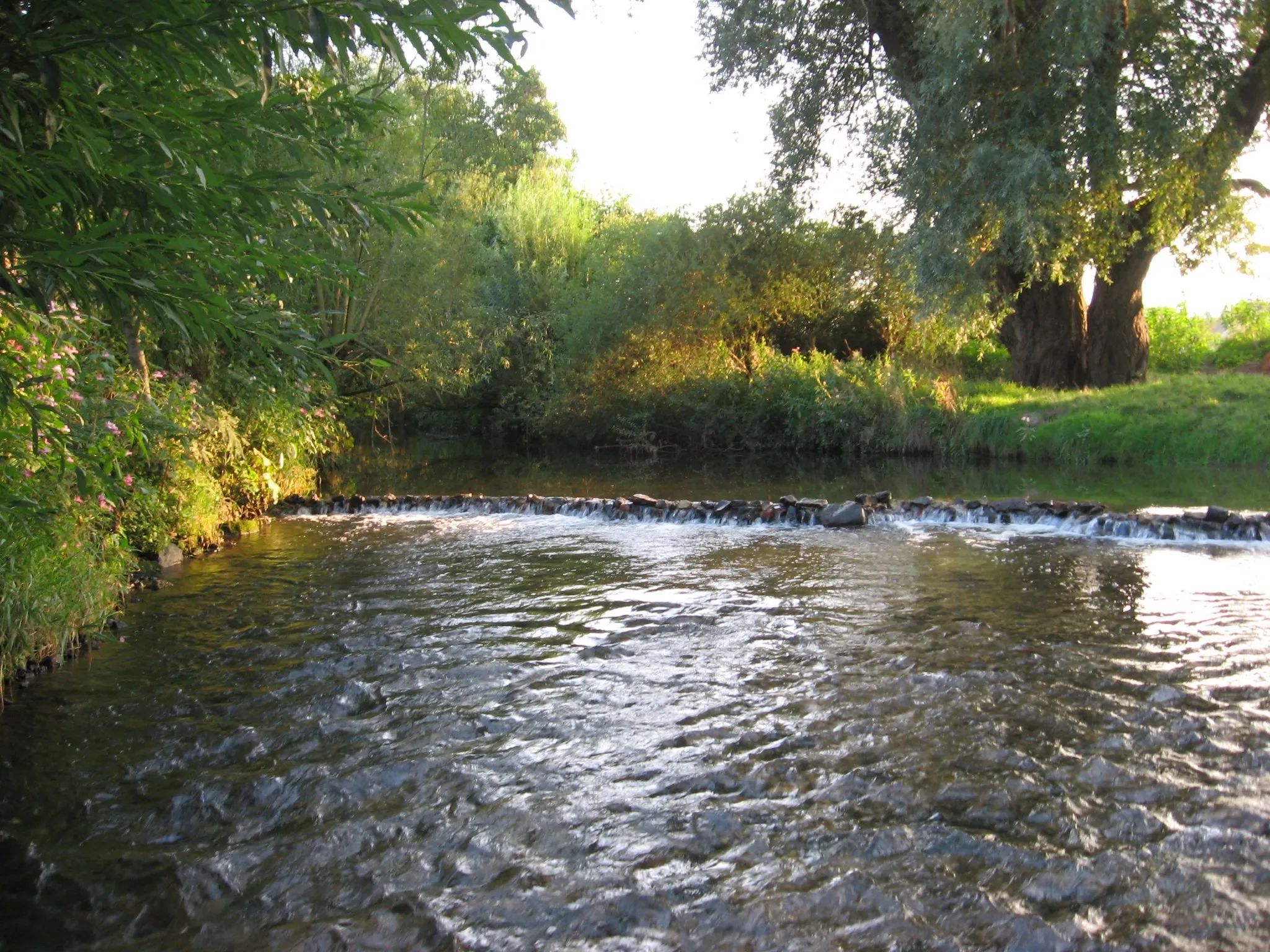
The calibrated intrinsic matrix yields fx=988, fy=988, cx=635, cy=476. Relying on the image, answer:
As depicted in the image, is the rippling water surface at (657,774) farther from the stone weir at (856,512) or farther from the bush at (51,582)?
the stone weir at (856,512)

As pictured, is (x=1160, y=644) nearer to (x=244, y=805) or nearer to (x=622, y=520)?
(x=244, y=805)

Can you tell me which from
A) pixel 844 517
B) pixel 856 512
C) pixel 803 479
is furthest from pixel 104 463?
pixel 803 479

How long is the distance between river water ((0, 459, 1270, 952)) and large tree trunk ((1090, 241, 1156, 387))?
1440 cm

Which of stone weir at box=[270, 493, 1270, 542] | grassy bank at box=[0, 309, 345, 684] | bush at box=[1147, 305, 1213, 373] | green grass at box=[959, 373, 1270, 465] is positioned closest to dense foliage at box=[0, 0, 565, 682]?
grassy bank at box=[0, 309, 345, 684]

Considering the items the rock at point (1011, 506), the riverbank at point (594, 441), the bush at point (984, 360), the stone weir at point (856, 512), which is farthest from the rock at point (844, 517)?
the bush at point (984, 360)

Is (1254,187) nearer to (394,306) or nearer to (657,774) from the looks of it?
(394,306)

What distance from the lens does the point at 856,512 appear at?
1382 cm

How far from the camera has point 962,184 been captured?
17.6 m

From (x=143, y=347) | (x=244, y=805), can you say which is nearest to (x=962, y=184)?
(x=143, y=347)

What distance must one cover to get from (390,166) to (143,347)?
1023cm

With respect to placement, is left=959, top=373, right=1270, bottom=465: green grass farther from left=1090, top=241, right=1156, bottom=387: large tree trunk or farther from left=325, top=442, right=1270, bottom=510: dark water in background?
left=1090, top=241, right=1156, bottom=387: large tree trunk

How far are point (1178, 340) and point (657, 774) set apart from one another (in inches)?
1187

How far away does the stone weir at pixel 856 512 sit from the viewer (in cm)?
1207

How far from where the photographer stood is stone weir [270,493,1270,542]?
1207 cm
